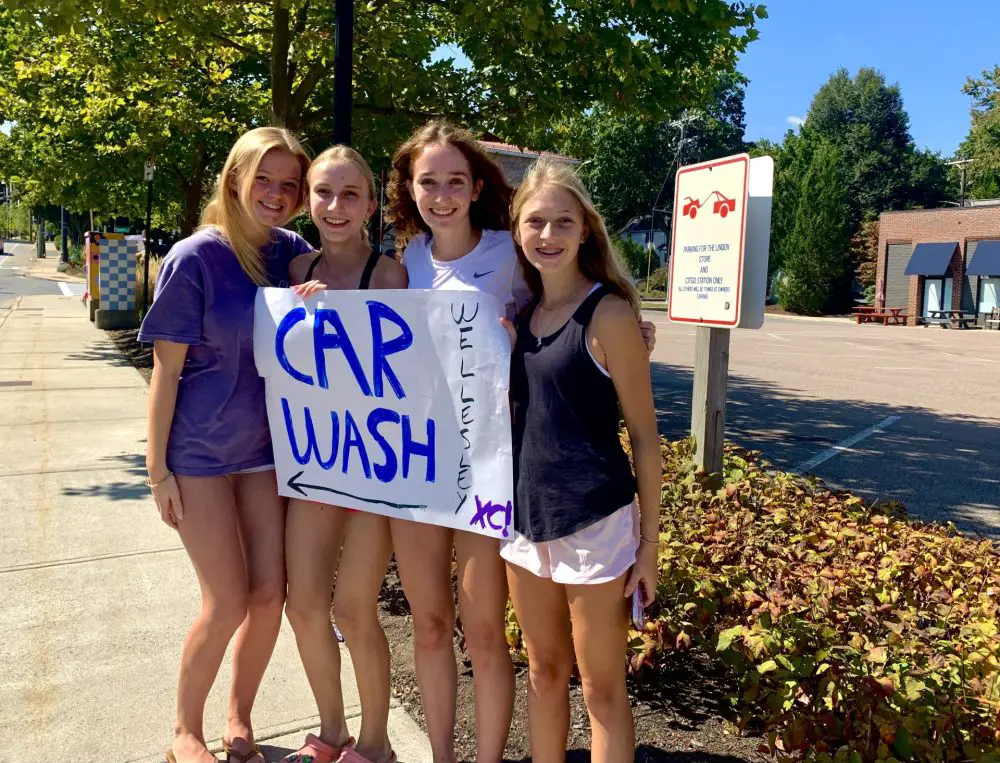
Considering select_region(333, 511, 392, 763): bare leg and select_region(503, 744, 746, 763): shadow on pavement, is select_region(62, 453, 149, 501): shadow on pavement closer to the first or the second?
select_region(333, 511, 392, 763): bare leg

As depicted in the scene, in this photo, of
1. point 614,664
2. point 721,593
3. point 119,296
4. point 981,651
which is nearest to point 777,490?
point 721,593

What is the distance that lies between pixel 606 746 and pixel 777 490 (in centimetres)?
269

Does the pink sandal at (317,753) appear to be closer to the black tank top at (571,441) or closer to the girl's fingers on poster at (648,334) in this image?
the black tank top at (571,441)

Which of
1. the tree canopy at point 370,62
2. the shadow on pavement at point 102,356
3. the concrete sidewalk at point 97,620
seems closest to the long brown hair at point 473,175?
the concrete sidewalk at point 97,620

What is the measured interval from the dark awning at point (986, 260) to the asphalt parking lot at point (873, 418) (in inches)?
854

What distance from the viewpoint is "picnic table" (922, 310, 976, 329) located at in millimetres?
37125

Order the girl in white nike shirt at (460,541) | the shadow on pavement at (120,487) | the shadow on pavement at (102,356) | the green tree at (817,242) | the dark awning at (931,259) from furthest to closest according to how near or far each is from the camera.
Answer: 1. the green tree at (817,242)
2. the dark awning at (931,259)
3. the shadow on pavement at (102,356)
4. the shadow on pavement at (120,487)
5. the girl in white nike shirt at (460,541)

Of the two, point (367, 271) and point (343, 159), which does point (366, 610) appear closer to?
point (367, 271)

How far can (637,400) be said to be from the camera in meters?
2.26

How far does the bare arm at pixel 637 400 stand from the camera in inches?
87.8

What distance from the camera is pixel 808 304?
46.5 m

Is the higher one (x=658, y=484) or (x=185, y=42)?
(x=185, y=42)

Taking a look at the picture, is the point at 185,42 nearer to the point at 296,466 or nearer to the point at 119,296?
the point at 296,466

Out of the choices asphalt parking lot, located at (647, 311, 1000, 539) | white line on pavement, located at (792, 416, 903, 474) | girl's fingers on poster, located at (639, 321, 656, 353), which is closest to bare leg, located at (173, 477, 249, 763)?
girl's fingers on poster, located at (639, 321, 656, 353)
